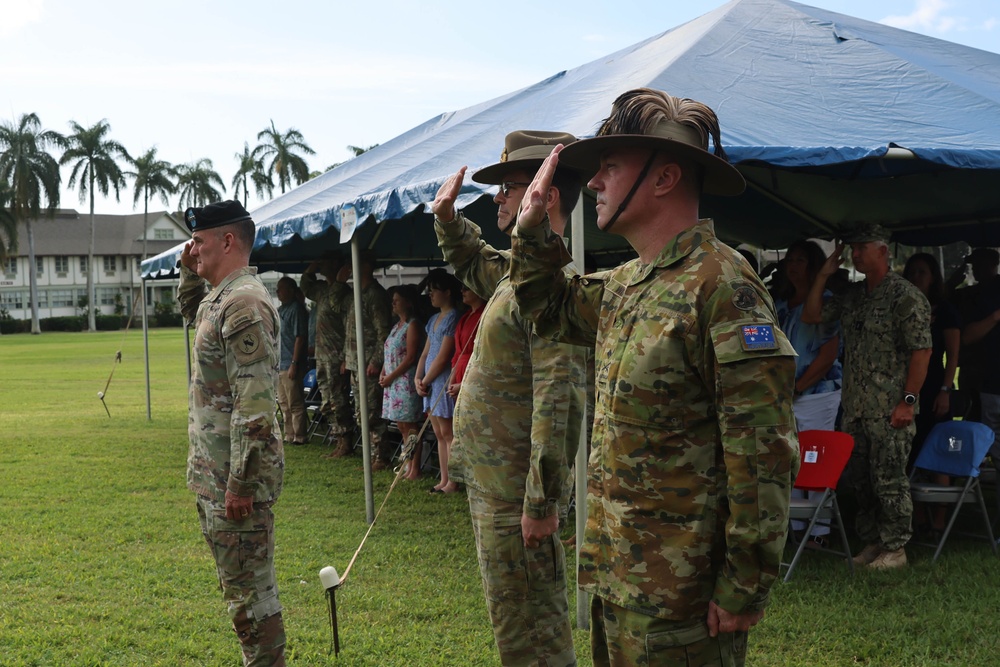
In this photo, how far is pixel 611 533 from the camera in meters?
2.20

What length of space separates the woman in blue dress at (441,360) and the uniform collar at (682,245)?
589cm

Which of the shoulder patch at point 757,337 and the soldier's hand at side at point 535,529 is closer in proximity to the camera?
the shoulder patch at point 757,337

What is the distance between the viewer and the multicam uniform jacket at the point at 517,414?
2973 mm

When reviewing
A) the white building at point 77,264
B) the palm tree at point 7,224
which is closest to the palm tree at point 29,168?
the palm tree at point 7,224

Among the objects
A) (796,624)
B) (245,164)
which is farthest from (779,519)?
(245,164)

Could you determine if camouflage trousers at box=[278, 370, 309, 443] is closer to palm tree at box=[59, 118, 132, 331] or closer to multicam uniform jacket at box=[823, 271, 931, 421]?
multicam uniform jacket at box=[823, 271, 931, 421]

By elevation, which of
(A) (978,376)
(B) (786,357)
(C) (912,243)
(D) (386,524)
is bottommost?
(D) (386,524)

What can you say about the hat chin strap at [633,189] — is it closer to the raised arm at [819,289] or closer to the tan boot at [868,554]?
the raised arm at [819,289]

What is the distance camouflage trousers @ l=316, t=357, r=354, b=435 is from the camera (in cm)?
1062

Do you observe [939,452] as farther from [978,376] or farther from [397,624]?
[397,624]

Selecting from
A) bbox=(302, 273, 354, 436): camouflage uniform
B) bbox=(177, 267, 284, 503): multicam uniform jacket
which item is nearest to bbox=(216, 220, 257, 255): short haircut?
bbox=(177, 267, 284, 503): multicam uniform jacket

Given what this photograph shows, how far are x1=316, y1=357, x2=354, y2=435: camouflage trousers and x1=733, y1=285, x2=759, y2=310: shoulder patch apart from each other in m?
8.91

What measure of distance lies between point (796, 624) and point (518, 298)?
3138mm

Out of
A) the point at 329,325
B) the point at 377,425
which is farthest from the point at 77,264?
the point at 377,425
